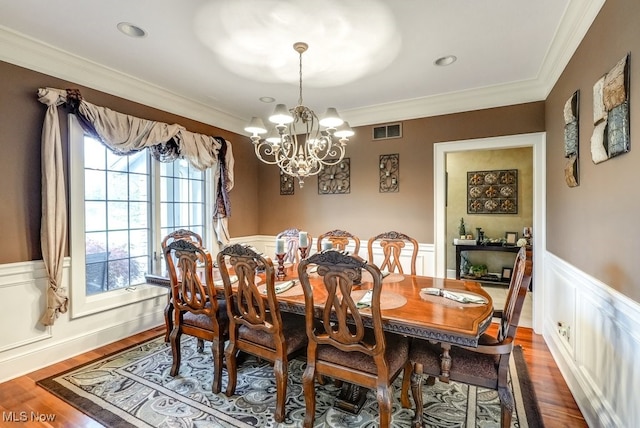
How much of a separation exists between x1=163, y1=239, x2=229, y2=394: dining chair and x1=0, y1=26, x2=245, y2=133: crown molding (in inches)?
75.1

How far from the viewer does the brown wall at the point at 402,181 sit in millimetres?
3588

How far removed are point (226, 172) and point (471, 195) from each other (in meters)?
4.50

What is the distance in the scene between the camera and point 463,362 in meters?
1.76

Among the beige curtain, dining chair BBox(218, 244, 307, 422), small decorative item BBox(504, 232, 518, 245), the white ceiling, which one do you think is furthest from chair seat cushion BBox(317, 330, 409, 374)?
small decorative item BBox(504, 232, 518, 245)

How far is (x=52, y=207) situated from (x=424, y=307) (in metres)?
3.03

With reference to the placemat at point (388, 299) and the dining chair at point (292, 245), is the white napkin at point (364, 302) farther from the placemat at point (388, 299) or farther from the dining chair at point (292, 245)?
the dining chair at point (292, 245)

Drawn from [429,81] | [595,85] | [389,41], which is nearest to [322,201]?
[429,81]

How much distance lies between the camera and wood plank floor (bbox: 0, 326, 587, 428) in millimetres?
2004

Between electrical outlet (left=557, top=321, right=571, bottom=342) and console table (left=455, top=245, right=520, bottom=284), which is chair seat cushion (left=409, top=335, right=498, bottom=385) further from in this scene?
console table (left=455, top=245, right=520, bottom=284)

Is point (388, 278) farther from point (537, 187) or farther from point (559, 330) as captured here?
point (537, 187)

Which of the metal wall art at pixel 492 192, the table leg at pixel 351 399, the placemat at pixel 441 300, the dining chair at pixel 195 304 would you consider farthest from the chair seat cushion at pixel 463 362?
the metal wall art at pixel 492 192

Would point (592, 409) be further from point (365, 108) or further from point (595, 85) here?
point (365, 108)

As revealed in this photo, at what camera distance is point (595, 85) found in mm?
1938

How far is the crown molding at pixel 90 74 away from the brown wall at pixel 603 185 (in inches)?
151
